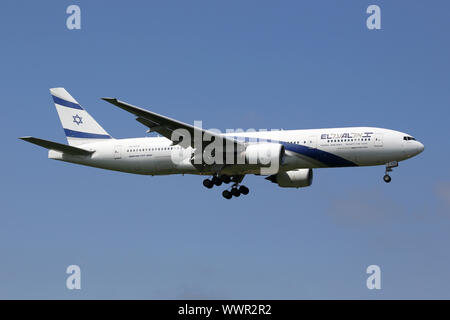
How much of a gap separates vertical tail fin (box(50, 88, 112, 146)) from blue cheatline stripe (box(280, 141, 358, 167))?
38.4ft

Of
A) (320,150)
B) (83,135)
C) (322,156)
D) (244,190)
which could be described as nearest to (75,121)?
(83,135)

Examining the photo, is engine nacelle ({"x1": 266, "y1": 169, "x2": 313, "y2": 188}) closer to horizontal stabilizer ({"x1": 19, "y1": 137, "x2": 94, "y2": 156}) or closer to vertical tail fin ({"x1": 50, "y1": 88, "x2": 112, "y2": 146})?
vertical tail fin ({"x1": 50, "y1": 88, "x2": 112, "y2": 146})

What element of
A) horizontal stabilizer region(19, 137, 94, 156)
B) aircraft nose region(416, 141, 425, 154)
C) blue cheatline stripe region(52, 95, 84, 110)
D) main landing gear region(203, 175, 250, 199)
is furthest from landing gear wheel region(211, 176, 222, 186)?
aircraft nose region(416, 141, 425, 154)

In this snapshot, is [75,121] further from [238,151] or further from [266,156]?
[266,156]

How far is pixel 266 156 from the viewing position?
3897 cm

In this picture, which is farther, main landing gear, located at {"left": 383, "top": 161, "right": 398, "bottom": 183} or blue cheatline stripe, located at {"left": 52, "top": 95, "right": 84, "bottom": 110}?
blue cheatline stripe, located at {"left": 52, "top": 95, "right": 84, "bottom": 110}

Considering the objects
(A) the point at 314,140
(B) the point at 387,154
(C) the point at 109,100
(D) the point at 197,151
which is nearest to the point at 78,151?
(D) the point at 197,151

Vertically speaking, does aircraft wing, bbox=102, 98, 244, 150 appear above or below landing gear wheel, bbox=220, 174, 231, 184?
above

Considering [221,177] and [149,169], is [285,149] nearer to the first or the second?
[221,177]

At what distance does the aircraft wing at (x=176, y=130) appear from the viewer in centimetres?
3706

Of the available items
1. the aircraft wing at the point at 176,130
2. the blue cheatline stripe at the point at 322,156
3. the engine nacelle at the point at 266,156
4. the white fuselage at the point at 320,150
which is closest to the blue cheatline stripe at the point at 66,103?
the white fuselage at the point at 320,150

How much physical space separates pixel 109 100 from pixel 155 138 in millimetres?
9398

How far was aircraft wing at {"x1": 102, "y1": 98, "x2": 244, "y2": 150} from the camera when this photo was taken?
37.1 m

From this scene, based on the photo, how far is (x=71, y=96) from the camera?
1852 inches
